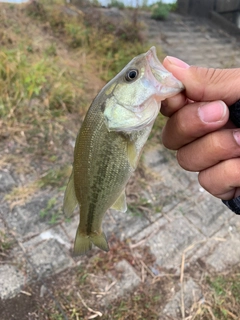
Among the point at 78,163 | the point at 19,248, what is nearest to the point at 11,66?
the point at 19,248

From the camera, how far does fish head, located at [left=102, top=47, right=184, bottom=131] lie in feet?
4.22

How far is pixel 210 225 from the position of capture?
138 inches

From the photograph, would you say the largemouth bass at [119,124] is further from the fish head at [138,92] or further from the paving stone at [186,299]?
the paving stone at [186,299]

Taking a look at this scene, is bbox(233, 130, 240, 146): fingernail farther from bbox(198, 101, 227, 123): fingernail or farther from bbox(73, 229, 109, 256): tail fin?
bbox(73, 229, 109, 256): tail fin

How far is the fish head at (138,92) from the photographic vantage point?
129 centimetres

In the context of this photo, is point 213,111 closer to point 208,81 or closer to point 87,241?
point 208,81

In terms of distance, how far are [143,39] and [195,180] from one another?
439cm

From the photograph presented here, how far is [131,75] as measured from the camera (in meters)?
1.35

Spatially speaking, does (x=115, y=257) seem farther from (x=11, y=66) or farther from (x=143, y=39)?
(x=143, y=39)

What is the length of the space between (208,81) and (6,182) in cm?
243

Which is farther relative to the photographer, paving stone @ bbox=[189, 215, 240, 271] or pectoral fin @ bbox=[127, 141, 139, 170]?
paving stone @ bbox=[189, 215, 240, 271]

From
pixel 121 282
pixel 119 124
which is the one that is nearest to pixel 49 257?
pixel 121 282

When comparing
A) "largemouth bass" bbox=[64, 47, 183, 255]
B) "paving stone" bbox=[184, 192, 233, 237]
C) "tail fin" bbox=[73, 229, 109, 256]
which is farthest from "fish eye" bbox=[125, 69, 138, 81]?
"paving stone" bbox=[184, 192, 233, 237]

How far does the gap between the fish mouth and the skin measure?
8cm
